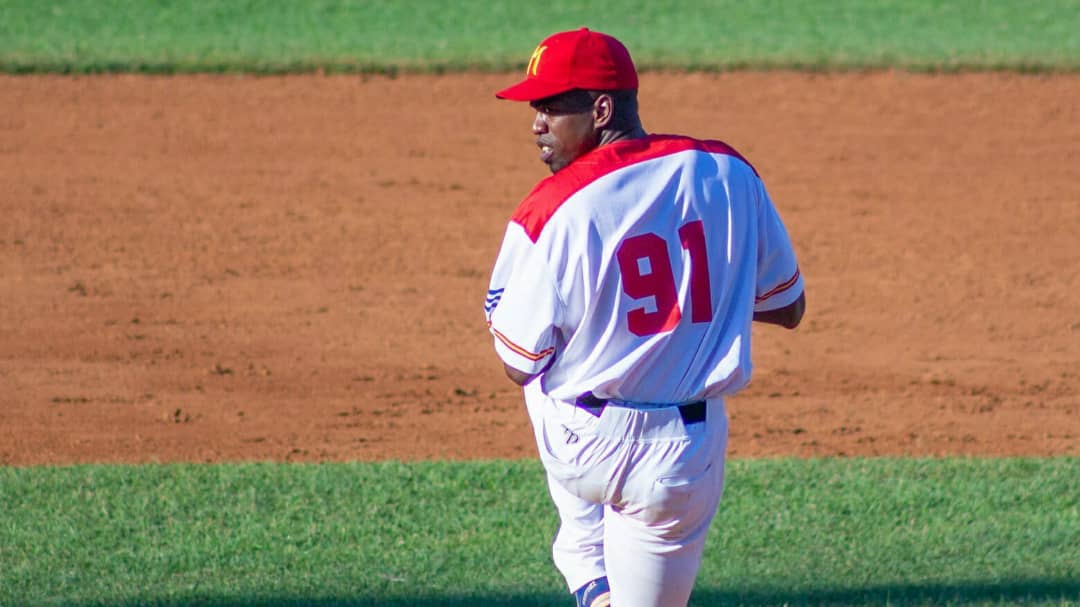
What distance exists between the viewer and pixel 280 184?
37.9 feet

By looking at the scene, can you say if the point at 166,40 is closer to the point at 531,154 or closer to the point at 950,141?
the point at 531,154

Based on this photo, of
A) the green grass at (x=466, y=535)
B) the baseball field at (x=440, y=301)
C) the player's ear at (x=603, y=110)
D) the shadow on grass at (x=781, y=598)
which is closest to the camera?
the player's ear at (x=603, y=110)

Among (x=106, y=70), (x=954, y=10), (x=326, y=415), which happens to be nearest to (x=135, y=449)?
(x=326, y=415)

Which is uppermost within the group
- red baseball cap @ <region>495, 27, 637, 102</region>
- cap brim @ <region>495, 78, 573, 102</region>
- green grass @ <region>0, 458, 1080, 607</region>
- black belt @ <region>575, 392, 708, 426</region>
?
red baseball cap @ <region>495, 27, 637, 102</region>

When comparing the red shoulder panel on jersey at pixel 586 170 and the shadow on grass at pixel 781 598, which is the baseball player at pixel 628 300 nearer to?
the red shoulder panel on jersey at pixel 586 170

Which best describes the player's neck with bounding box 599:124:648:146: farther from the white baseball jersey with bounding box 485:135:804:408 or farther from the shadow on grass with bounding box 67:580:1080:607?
the shadow on grass with bounding box 67:580:1080:607

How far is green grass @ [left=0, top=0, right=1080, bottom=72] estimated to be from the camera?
1435 centimetres

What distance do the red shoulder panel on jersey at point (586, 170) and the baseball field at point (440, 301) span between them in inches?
82.9

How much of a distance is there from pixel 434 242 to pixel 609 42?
694 cm

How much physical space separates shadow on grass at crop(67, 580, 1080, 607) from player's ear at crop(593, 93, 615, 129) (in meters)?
2.16

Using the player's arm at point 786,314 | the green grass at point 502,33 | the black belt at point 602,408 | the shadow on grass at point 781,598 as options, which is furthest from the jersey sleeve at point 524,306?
the green grass at point 502,33

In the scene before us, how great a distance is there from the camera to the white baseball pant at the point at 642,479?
3.61 metres

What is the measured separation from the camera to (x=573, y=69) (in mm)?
3486

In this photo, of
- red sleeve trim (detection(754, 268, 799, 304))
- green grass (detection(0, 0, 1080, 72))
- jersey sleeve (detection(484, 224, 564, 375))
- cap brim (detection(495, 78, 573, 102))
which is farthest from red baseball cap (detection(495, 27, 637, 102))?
green grass (detection(0, 0, 1080, 72))
